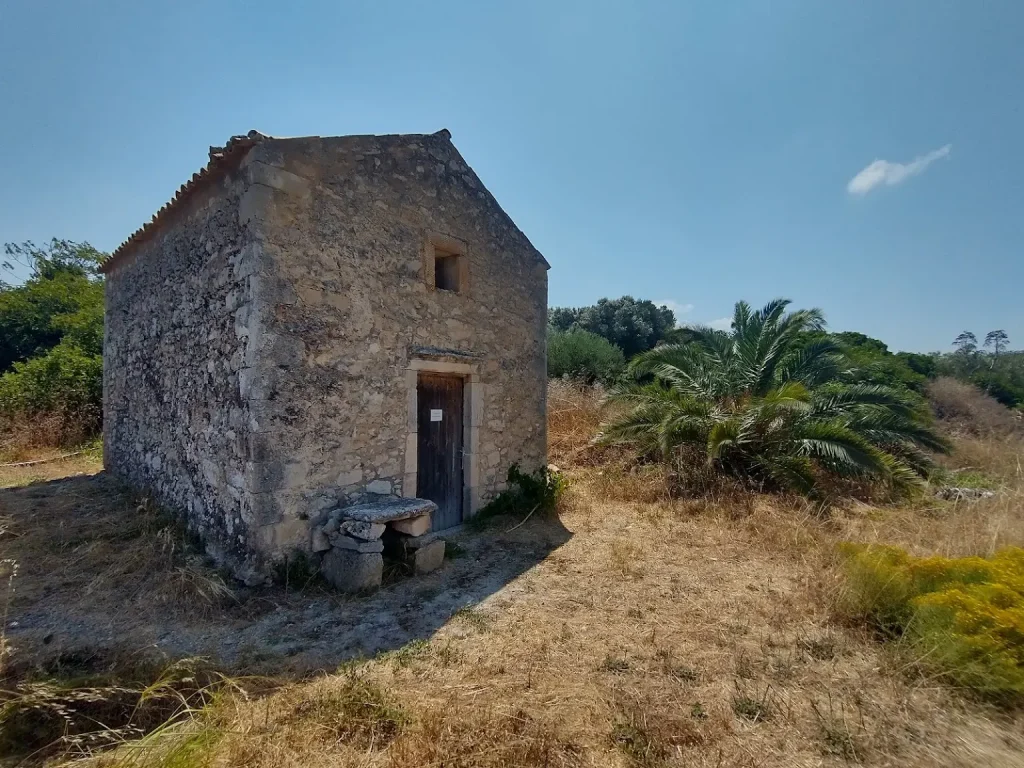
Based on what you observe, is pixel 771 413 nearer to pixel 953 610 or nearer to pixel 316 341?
pixel 953 610

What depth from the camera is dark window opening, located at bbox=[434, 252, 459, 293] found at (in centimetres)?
612

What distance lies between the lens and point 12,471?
324 inches

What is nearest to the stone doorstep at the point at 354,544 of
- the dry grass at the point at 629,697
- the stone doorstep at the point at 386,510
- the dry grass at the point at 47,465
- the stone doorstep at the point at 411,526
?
the stone doorstep at the point at 386,510

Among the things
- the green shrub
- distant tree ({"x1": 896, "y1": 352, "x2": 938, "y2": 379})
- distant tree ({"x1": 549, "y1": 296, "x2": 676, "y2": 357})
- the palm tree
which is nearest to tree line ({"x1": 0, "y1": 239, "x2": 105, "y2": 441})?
the green shrub

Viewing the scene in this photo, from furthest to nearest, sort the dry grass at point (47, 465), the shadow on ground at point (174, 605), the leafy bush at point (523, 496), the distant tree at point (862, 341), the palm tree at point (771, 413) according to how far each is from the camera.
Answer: the distant tree at point (862, 341) → the dry grass at point (47, 465) → the palm tree at point (771, 413) → the leafy bush at point (523, 496) → the shadow on ground at point (174, 605)

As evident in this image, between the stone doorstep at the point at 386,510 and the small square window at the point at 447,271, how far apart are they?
2633 millimetres

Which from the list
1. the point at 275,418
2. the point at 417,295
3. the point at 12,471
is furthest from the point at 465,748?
the point at 12,471

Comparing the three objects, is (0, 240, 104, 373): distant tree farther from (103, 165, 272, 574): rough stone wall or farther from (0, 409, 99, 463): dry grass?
(103, 165, 272, 574): rough stone wall

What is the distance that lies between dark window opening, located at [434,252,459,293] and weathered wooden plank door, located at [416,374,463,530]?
115cm

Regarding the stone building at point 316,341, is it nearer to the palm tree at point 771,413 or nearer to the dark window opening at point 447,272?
the dark window opening at point 447,272

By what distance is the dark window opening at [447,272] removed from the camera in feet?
20.1

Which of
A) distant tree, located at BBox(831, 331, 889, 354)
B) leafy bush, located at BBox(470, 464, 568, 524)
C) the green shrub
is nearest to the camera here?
leafy bush, located at BBox(470, 464, 568, 524)

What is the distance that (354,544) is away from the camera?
4.36 metres

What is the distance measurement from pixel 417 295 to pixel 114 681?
3.98 meters
